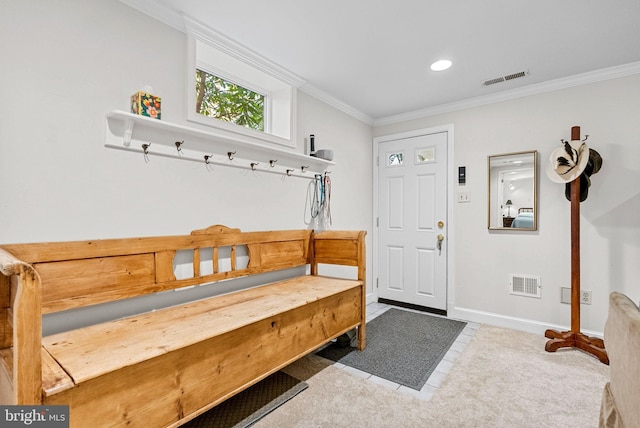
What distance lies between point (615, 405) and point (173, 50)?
104 inches

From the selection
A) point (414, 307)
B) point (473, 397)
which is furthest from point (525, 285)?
point (473, 397)

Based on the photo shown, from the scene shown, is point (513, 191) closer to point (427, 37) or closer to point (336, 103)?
point (427, 37)

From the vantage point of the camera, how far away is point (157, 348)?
125 cm

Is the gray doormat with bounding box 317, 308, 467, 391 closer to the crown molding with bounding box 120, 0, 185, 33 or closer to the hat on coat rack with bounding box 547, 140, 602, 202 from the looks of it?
the hat on coat rack with bounding box 547, 140, 602, 202

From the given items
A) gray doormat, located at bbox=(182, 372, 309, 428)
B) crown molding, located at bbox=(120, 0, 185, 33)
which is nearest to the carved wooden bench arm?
gray doormat, located at bbox=(182, 372, 309, 428)

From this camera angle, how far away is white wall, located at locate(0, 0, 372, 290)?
4.56ft

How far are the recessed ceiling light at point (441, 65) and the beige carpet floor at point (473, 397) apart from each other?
2310 mm

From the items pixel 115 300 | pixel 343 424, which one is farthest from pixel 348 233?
pixel 115 300

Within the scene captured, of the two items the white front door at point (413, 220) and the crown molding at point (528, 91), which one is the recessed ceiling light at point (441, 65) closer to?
the crown molding at point (528, 91)

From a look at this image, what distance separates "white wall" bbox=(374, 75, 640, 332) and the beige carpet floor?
24.3 inches

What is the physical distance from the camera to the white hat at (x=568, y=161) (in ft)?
8.00

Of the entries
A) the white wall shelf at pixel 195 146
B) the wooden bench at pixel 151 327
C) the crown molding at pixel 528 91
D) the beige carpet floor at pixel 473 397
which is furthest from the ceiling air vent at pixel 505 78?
the beige carpet floor at pixel 473 397

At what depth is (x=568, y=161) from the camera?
8.25 feet

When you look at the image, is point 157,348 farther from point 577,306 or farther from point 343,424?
point 577,306
